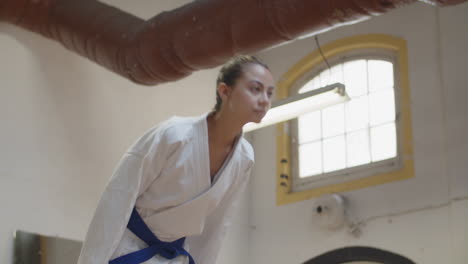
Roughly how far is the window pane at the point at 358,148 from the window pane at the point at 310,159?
33 centimetres

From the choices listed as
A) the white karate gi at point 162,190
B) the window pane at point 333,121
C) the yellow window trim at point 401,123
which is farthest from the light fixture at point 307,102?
the white karate gi at point 162,190

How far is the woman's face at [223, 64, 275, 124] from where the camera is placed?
307cm

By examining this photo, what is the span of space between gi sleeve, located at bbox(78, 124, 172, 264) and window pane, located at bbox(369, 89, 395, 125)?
3.93m

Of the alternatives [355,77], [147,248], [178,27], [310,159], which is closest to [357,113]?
[355,77]

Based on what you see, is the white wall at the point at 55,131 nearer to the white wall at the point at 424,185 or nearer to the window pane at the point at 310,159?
the window pane at the point at 310,159

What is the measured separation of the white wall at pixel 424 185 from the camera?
231 inches

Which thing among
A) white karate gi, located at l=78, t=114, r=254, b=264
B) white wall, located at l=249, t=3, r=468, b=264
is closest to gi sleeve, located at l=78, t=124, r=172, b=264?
white karate gi, located at l=78, t=114, r=254, b=264

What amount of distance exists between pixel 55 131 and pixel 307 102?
1928 mm

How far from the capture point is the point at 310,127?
7.19 meters

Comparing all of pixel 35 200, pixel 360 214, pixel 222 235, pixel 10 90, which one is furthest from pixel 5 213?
pixel 360 214

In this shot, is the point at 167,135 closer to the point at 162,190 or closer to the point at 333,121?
the point at 162,190

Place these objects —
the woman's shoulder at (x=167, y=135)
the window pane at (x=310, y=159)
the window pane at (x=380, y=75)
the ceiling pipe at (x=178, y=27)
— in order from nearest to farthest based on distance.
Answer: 1. the woman's shoulder at (x=167, y=135)
2. the ceiling pipe at (x=178, y=27)
3. the window pane at (x=380, y=75)
4. the window pane at (x=310, y=159)

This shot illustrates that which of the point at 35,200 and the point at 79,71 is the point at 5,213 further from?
the point at 79,71

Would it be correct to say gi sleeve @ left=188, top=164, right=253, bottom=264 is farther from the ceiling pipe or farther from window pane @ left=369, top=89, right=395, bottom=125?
window pane @ left=369, top=89, right=395, bottom=125
